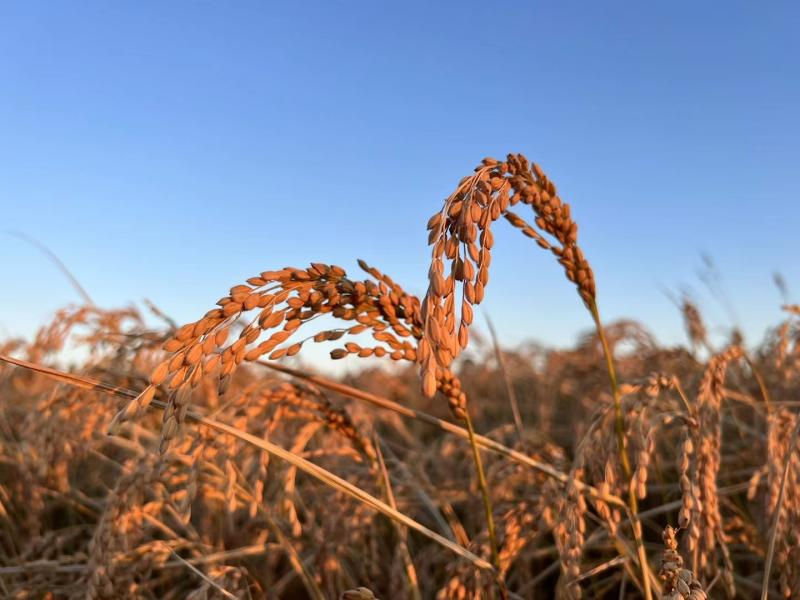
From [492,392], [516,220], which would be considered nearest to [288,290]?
[516,220]

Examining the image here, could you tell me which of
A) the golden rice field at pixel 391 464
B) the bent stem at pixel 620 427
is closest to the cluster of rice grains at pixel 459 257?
the golden rice field at pixel 391 464

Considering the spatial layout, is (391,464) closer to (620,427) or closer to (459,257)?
(620,427)

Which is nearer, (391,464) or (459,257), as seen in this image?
(459,257)

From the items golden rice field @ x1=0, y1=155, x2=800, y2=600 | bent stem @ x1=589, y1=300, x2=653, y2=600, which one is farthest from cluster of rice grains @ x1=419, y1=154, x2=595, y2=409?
bent stem @ x1=589, y1=300, x2=653, y2=600

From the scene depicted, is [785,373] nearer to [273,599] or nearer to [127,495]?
[273,599]

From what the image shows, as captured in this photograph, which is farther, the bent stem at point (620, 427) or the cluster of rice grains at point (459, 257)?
the bent stem at point (620, 427)

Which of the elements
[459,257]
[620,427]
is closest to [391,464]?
[620,427]

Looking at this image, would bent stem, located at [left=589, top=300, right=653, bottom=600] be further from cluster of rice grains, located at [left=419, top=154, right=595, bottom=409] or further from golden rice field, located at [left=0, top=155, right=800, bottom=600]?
cluster of rice grains, located at [left=419, top=154, right=595, bottom=409]

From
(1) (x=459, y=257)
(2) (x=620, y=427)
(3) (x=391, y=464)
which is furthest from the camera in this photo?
(3) (x=391, y=464)

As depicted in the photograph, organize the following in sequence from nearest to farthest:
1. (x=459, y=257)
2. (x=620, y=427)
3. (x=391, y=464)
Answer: (x=459, y=257) → (x=620, y=427) → (x=391, y=464)

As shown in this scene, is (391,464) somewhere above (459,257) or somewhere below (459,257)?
below

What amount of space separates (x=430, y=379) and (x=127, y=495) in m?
1.11

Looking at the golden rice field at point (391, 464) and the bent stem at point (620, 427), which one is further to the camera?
the bent stem at point (620, 427)

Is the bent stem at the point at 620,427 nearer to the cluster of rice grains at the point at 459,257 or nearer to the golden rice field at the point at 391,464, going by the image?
the golden rice field at the point at 391,464
